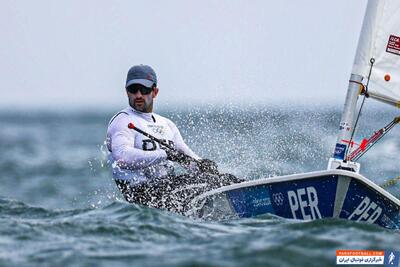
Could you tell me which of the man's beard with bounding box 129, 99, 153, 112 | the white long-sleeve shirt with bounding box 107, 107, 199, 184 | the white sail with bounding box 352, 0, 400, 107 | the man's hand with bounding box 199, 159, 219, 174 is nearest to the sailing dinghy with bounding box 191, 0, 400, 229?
the white sail with bounding box 352, 0, 400, 107

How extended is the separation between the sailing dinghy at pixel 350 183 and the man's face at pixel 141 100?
1.29 m

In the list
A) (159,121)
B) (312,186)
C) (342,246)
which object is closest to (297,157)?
(159,121)

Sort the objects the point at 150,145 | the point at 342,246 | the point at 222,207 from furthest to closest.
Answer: the point at 150,145, the point at 222,207, the point at 342,246

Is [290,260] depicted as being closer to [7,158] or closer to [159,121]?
[159,121]

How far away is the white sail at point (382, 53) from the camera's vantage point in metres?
8.18

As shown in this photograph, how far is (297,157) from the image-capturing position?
17750 mm

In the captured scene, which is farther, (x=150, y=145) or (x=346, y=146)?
(x=150, y=145)

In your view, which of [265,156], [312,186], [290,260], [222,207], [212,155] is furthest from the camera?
[265,156]

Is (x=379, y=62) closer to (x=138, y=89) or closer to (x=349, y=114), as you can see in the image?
(x=349, y=114)

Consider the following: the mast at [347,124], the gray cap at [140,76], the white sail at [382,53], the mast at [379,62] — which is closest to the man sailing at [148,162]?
the gray cap at [140,76]

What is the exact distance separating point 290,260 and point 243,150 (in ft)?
26.6

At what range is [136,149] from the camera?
330 inches

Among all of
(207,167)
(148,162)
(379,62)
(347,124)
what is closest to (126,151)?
(148,162)

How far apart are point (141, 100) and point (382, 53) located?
2407 mm
